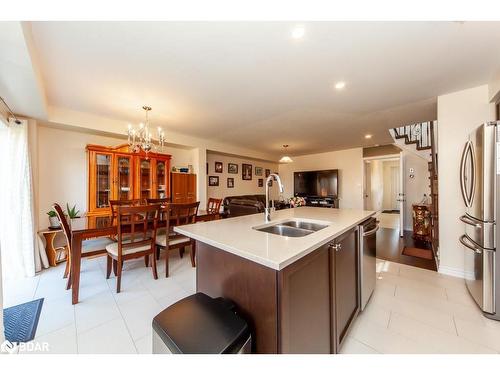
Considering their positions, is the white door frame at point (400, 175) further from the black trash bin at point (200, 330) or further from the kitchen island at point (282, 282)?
the black trash bin at point (200, 330)

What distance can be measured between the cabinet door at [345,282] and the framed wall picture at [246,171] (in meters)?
5.27

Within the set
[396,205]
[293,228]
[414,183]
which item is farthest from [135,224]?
[396,205]

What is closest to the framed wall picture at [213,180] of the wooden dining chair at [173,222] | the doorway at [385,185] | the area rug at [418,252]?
the wooden dining chair at [173,222]

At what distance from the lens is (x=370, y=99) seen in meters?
2.72

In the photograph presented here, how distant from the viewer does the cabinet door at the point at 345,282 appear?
4.13ft

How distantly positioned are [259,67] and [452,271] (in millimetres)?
3450

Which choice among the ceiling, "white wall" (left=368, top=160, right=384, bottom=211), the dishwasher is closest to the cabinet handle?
the dishwasher

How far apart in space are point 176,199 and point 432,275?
4397 mm

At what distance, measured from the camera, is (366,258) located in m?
1.78

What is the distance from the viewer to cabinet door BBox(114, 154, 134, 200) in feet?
11.6

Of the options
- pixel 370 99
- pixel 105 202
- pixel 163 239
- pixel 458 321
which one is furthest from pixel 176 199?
pixel 458 321

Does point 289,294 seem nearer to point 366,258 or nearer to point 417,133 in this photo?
point 366,258
